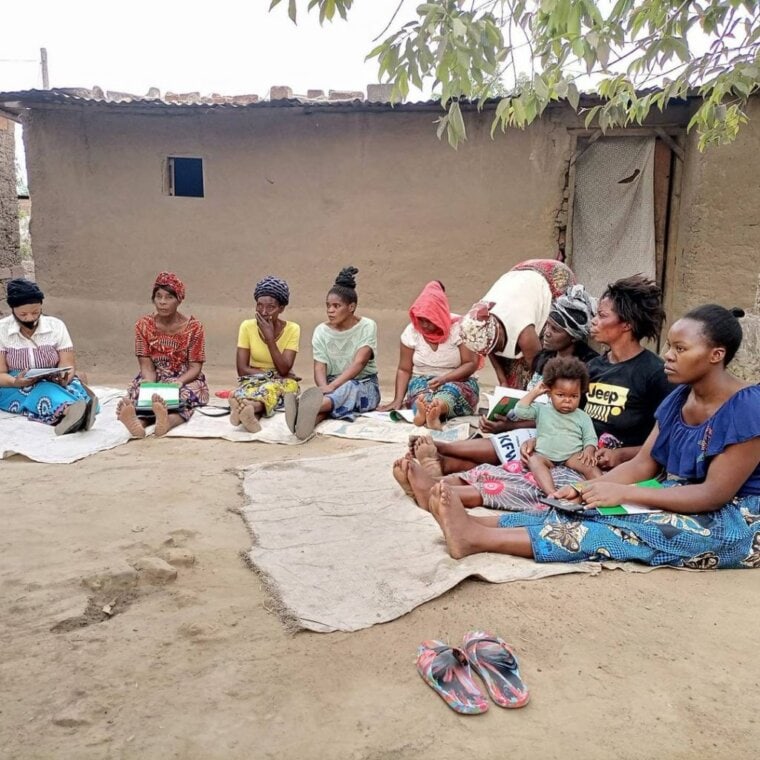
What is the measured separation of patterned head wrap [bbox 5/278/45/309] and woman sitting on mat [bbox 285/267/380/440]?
2.15m

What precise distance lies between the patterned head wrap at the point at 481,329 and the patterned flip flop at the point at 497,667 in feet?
8.91

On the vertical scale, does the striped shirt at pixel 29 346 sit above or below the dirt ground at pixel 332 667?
above

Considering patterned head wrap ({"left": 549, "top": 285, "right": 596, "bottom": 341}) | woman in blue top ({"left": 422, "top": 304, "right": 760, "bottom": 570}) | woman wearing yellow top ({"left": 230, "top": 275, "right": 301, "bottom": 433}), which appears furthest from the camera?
woman wearing yellow top ({"left": 230, "top": 275, "right": 301, "bottom": 433})

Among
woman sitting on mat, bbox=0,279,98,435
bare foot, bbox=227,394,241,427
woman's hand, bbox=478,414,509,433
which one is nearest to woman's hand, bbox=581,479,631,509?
woman's hand, bbox=478,414,509,433

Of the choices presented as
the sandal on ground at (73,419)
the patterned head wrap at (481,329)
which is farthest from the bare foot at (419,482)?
the sandal on ground at (73,419)

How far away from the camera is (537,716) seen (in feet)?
6.66

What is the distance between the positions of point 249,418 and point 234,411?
15 cm

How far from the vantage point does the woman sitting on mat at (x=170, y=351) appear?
5402 millimetres

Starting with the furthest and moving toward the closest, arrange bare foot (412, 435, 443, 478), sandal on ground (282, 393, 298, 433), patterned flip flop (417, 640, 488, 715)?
sandal on ground (282, 393, 298, 433), bare foot (412, 435, 443, 478), patterned flip flop (417, 640, 488, 715)

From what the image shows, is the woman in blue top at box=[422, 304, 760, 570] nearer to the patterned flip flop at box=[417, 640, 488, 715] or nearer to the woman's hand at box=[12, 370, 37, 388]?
the patterned flip flop at box=[417, 640, 488, 715]

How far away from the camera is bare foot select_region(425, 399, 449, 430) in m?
5.07

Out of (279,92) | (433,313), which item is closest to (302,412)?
(433,313)

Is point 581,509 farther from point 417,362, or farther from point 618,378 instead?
point 417,362

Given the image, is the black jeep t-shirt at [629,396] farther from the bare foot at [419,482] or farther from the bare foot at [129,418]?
the bare foot at [129,418]
